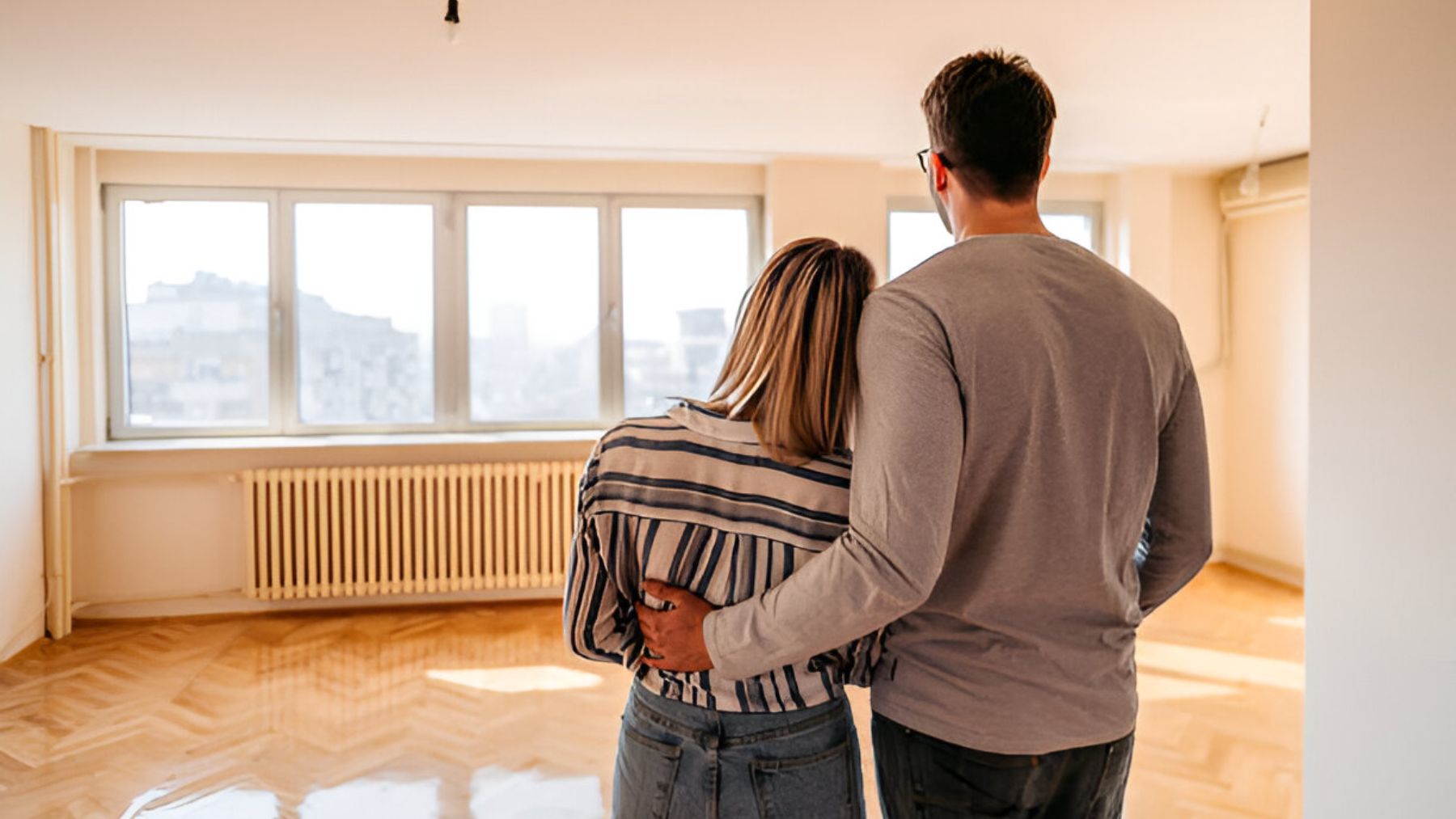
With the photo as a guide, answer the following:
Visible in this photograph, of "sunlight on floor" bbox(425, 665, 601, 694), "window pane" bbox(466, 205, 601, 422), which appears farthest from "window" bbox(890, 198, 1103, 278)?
"sunlight on floor" bbox(425, 665, 601, 694)

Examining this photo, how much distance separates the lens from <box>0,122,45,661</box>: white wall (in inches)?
175

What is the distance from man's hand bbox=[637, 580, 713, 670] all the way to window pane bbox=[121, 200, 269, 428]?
4.89 meters

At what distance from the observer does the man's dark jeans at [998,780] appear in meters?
1.10

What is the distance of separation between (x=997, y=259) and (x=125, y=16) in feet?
10.3

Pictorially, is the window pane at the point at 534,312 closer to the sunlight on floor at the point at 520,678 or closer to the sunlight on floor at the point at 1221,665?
the sunlight on floor at the point at 520,678

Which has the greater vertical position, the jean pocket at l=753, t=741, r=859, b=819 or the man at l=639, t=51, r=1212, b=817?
the man at l=639, t=51, r=1212, b=817

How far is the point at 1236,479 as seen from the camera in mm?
6184

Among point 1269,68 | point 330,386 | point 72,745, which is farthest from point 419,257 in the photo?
point 1269,68

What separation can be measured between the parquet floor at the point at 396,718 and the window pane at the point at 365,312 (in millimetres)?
1171

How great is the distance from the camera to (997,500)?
3.57ft

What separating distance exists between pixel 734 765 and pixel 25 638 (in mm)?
4743

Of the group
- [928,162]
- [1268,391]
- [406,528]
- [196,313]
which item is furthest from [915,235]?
[928,162]

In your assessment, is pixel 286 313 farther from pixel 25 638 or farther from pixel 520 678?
pixel 520 678

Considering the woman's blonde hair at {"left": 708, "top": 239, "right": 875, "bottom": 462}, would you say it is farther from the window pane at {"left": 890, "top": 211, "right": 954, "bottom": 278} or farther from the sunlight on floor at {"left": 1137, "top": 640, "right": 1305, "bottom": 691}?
the window pane at {"left": 890, "top": 211, "right": 954, "bottom": 278}
